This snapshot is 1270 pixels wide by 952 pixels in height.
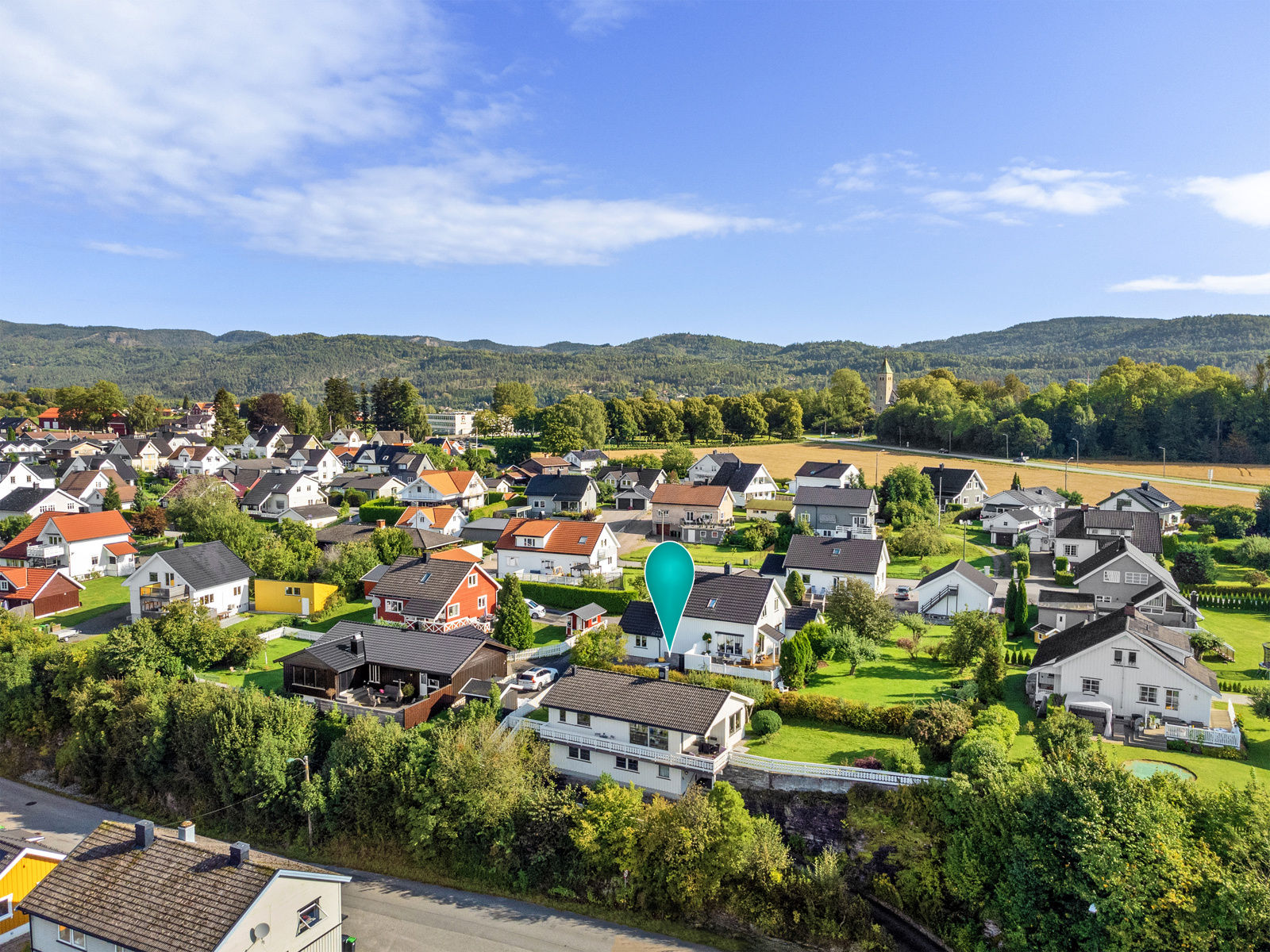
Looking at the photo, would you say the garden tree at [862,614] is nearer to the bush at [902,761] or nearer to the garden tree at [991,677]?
the garden tree at [991,677]

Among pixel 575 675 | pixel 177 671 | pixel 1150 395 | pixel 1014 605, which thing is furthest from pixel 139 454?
pixel 1150 395

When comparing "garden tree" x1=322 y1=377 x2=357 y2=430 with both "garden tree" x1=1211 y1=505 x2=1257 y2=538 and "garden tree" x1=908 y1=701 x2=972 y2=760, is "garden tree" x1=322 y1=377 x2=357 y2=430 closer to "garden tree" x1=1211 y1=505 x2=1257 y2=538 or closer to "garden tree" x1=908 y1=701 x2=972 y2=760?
"garden tree" x1=1211 y1=505 x2=1257 y2=538

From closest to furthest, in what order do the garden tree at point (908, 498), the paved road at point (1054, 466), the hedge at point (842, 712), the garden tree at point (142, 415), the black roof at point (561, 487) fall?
the hedge at point (842, 712), the garden tree at point (908, 498), the black roof at point (561, 487), the paved road at point (1054, 466), the garden tree at point (142, 415)

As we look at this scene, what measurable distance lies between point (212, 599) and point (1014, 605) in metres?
42.4

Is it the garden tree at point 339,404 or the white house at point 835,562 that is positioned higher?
the garden tree at point 339,404

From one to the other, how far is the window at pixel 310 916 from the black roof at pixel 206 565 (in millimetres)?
26243

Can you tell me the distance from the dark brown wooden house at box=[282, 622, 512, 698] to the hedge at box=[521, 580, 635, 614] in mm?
10493

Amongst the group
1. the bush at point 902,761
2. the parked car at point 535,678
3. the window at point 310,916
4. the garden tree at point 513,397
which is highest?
the garden tree at point 513,397

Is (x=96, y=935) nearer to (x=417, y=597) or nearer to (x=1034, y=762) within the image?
(x=417, y=597)

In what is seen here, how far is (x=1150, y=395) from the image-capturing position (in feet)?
334

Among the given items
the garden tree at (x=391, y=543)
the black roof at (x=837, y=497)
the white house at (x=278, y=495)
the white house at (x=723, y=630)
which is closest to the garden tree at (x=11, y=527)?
the white house at (x=278, y=495)

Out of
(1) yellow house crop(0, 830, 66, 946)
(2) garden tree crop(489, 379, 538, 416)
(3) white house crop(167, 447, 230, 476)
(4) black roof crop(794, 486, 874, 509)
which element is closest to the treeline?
(4) black roof crop(794, 486, 874, 509)

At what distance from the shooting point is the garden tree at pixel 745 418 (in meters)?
122

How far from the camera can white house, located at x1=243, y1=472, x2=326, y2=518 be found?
69.3 m
